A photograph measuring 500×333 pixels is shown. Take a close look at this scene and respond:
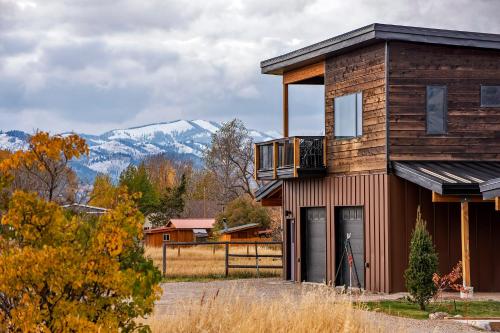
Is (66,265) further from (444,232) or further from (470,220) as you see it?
(470,220)

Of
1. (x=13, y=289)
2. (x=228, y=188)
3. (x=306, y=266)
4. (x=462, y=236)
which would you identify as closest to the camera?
(x=13, y=289)

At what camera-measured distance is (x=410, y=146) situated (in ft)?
83.4

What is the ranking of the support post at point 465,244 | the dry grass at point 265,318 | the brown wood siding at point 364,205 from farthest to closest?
the brown wood siding at point 364,205, the support post at point 465,244, the dry grass at point 265,318

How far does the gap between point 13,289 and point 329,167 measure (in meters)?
19.1

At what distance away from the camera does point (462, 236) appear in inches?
938

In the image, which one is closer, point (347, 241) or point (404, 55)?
point (404, 55)

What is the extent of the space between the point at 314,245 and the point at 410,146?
18.5ft

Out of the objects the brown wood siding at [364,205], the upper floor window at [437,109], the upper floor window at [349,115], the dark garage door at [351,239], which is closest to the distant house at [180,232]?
the brown wood siding at [364,205]

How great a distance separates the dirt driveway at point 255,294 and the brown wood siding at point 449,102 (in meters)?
4.28

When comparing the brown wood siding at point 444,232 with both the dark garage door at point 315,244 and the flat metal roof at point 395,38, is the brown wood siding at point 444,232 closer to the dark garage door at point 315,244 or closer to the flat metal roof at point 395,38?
the flat metal roof at point 395,38

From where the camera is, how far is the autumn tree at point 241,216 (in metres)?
66.7

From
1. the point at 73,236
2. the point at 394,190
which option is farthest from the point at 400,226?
the point at 73,236

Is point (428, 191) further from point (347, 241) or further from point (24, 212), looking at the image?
point (24, 212)

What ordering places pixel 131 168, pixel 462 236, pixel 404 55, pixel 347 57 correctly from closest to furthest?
pixel 462 236 < pixel 404 55 < pixel 347 57 < pixel 131 168
